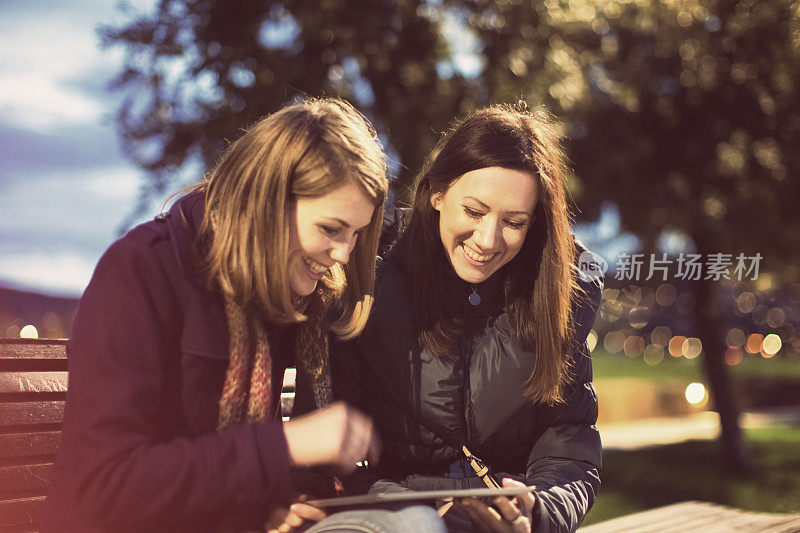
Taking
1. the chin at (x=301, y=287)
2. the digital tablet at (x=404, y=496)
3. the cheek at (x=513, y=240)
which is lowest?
the digital tablet at (x=404, y=496)

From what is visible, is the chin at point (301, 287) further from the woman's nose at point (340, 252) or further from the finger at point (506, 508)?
the finger at point (506, 508)

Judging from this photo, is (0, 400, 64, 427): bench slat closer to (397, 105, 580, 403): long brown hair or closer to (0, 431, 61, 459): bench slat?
(0, 431, 61, 459): bench slat

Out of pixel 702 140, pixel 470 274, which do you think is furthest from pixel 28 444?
pixel 702 140

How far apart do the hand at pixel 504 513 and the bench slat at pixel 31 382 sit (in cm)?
167

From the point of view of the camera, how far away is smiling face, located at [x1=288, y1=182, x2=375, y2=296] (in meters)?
2.15

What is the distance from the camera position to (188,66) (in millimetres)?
6754

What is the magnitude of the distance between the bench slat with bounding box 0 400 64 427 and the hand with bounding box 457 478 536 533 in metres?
1.65

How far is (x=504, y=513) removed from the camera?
7.37 ft

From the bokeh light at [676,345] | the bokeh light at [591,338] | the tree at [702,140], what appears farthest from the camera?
the bokeh light at [676,345]

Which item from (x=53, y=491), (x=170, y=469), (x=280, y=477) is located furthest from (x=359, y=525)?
(x=53, y=491)

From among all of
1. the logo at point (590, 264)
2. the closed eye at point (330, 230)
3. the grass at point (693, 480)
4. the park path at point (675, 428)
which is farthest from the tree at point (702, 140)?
the closed eye at point (330, 230)

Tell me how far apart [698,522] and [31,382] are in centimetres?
387

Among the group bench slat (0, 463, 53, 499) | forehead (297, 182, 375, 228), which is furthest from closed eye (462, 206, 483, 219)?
bench slat (0, 463, 53, 499)

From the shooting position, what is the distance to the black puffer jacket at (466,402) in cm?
276
